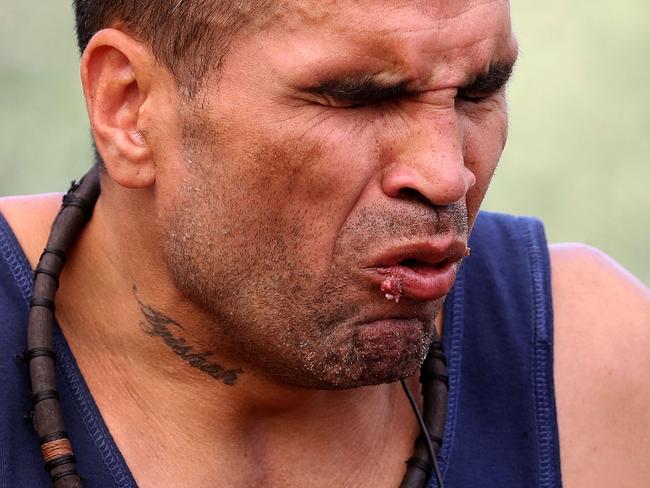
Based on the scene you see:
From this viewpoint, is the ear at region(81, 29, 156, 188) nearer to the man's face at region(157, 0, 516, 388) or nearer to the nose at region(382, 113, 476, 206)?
the man's face at region(157, 0, 516, 388)

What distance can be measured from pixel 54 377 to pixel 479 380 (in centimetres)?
107

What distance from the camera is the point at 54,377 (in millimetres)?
2906

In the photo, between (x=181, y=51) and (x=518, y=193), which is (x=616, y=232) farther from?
(x=181, y=51)

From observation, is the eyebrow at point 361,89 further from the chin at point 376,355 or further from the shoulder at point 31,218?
the shoulder at point 31,218

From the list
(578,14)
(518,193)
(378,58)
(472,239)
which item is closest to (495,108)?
(378,58)

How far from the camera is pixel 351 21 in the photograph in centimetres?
263

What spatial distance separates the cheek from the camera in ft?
9.30

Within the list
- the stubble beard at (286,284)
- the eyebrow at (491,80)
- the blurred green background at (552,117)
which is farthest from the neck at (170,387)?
the blurred green background at (552,117)

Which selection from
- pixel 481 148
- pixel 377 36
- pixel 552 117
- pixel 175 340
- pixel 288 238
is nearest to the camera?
pixel 377 36

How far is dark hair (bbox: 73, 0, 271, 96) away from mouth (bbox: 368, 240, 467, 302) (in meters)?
0.54

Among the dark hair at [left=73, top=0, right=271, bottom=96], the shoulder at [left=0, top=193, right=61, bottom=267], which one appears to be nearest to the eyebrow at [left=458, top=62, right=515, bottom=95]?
the dark hair at [left=73, top=0, right=271, bottom=96]

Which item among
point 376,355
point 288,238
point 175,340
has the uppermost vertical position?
point 288,238

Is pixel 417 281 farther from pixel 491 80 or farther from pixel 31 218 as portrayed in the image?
pixel 31 218

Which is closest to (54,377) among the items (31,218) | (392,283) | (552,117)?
(31,218)
